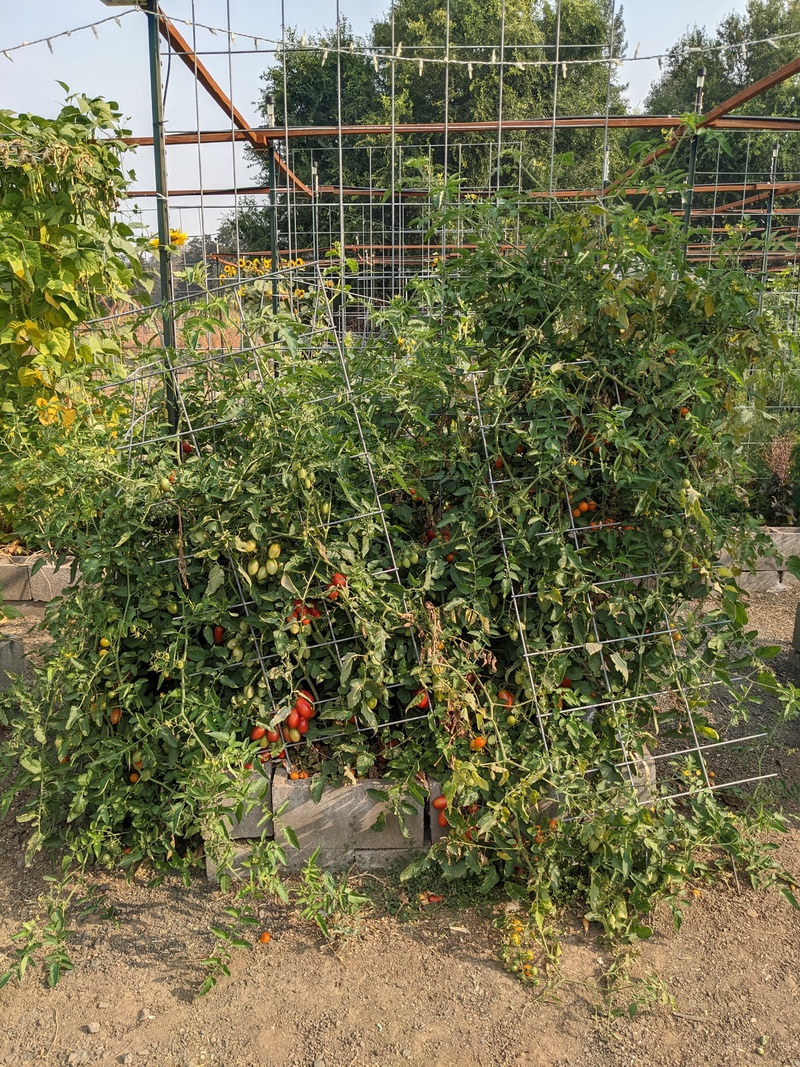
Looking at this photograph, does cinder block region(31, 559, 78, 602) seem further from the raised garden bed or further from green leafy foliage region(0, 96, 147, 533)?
the raised garden bed

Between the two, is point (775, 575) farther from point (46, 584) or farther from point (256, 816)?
point (46, 584)

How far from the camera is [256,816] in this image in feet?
8.42

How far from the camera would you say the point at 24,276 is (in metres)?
3.66

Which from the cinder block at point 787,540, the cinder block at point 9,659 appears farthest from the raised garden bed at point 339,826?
the cinder block at point 787,540

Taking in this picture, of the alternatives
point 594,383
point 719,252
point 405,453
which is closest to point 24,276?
point 405,453

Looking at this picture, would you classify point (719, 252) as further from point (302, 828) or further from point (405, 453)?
point (302, 828)

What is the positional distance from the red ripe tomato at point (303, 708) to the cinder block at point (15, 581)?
8.64 feet

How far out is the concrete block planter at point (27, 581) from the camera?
14.8 ft

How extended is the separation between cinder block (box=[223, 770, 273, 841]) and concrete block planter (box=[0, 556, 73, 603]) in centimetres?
241

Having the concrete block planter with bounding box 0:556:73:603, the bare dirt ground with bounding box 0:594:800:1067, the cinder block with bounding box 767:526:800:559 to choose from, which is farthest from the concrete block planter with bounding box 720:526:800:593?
the concrete block planter with bounding box 0:556:73:603

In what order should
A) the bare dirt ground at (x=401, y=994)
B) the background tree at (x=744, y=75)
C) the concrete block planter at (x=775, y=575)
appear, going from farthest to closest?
the background tree at (x=744, y=75) < the concrete block planter at (x=775, y=575) < the bare dirt ground at (x=401, y=994)

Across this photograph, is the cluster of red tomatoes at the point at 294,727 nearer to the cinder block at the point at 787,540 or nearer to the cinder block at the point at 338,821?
the cinder block at the point at 338,821

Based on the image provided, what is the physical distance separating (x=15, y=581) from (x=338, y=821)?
282 cm

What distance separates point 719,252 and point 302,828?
2229 millimetres
